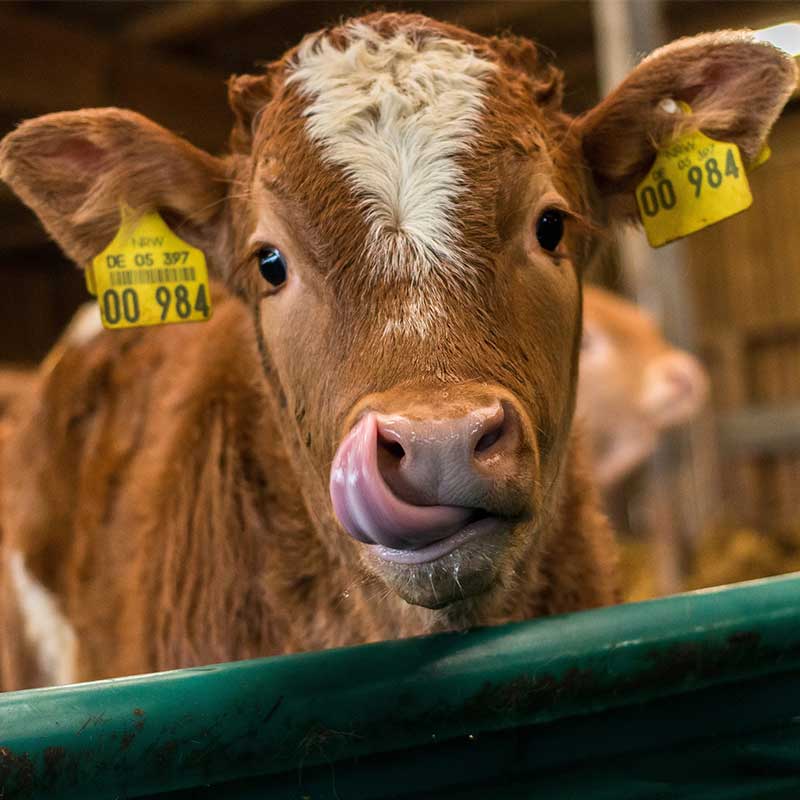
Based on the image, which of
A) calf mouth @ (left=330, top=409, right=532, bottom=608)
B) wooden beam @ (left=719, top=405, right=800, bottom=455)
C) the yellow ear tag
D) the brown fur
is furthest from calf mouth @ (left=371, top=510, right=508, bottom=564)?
wooden beam @ (left=719, top=405, right=800, bottom=455)

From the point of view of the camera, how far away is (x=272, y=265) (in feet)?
6.31

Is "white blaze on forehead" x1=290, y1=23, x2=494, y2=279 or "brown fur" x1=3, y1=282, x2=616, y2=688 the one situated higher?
"white blaze on forehead" x1=290, y1=23, x2=494, y2=279

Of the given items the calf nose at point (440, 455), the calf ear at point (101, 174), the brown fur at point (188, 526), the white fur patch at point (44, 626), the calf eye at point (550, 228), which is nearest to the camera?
the calf nose at point (440, 455)

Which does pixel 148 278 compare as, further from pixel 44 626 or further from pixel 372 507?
pixel 44 626

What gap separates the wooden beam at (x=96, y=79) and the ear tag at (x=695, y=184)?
3346mm

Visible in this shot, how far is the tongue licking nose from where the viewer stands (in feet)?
4.32

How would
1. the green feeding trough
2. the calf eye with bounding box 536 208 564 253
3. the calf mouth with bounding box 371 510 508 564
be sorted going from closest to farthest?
the green feeding trough < the calf mouth with bounding box 371 510 508 564 < the calf eye with bounding box 536 208 564 253

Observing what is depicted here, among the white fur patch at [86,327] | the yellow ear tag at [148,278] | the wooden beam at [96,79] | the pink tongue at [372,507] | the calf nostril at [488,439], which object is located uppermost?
the wooden beam at [96,79]

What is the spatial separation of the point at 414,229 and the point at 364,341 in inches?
7.3

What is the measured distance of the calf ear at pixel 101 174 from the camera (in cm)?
200

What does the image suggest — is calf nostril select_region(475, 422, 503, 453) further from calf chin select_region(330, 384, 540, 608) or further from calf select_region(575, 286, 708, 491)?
calf select_region(575, 286, 708, 491)

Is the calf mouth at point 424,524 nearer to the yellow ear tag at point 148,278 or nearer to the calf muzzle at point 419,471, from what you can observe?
the calf muzzle at point 419,471

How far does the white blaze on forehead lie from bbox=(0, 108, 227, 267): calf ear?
29 centimetres

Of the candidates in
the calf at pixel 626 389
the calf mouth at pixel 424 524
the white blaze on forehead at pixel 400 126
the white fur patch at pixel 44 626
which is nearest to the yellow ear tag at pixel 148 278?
the white blaze on forehead at pixel 400 126
